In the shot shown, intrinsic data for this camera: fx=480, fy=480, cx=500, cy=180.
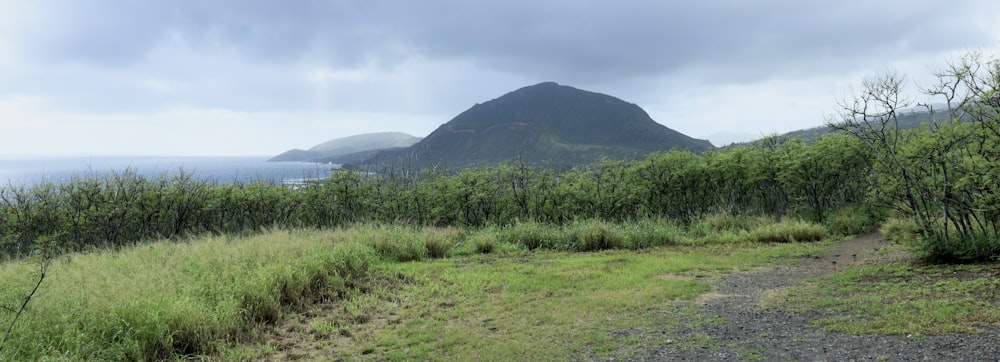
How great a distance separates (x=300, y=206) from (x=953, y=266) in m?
23.8

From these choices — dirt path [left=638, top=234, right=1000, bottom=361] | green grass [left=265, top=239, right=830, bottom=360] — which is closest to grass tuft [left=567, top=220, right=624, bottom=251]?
green grass [left=265, top=239, right=830, bottom=360]

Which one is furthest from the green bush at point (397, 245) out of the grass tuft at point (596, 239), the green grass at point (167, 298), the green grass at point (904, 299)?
the green grass at point (904, 299)

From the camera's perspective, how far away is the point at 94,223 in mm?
18188

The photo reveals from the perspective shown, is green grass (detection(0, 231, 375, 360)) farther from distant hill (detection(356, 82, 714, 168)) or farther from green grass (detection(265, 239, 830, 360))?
distant hill (detection(356, 82, 714, 168))

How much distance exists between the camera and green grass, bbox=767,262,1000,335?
15.2 feet

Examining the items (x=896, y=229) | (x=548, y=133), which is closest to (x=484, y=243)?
(x=896, y=229)

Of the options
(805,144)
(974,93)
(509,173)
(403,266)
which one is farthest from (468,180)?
(974,93)

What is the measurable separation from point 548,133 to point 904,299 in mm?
159939

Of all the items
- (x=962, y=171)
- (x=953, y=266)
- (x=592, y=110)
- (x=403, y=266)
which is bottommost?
(x=403, y=266)

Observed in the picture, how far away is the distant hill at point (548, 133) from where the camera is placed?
139 m

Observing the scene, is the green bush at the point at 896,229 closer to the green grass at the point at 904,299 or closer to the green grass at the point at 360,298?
the green grass at the point at 360,298

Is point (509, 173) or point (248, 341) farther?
point (509, 173)

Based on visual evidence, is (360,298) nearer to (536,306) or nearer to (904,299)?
(536,306)

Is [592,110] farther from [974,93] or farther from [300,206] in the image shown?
[974,93]
